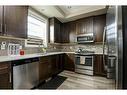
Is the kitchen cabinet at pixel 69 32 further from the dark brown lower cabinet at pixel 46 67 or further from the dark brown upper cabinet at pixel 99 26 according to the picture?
the dark brown lower cabinet at pixel 46 67

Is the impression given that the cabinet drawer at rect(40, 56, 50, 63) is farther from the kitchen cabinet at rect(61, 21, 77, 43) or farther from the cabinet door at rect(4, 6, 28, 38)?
the kitchen cabinet at rect(61, 21, 77, 43)

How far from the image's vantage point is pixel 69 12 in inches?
152

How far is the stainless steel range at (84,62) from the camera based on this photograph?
3574mm

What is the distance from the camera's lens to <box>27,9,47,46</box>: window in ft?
10.4

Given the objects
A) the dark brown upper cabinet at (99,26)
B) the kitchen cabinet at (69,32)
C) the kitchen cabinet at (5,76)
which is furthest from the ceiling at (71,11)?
the kitchen cabinet at (5,76)

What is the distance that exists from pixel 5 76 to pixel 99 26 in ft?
11.4

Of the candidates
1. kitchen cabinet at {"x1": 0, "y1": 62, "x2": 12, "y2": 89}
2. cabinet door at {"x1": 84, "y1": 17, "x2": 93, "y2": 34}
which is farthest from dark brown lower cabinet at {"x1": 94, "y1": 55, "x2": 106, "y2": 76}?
kitchen cabinet at {"x1": 0, "y1": 62, "x2": 12, "y2": 89}

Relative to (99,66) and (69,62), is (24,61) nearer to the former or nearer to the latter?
(69,62)

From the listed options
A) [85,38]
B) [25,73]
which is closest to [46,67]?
[25,73]
